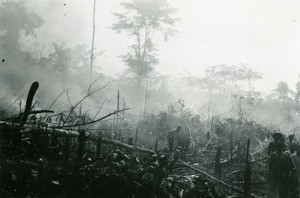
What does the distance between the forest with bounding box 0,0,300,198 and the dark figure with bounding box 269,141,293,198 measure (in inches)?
1.4

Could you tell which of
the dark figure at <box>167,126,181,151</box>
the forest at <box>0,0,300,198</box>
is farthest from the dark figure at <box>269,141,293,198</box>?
the dark figure at <box>167,126,181,151</box>

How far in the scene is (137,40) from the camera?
28.6m

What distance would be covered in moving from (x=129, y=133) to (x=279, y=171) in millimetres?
8970

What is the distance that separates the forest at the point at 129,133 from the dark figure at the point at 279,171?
4cm

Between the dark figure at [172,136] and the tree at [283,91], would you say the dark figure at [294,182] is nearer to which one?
the dark figure at [172,136]

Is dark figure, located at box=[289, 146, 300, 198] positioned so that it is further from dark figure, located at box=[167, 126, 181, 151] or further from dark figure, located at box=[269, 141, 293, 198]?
dark figure, located at box=[167, 126, 181, 151]

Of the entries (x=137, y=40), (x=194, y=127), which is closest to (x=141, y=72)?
(x=137, y=40)

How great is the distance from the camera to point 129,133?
52.2 ft

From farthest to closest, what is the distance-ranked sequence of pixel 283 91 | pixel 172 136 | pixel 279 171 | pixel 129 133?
pixel 283 91, pixel 129 133, pixel 172 136, pixel 279 171

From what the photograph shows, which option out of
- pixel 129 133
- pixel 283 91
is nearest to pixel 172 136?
pixel 129 133

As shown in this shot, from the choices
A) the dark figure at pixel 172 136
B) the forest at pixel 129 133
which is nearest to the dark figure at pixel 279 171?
the forest at pixel 129 133

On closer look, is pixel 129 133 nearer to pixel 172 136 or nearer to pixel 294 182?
pixel 172 136

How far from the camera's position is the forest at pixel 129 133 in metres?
4.96

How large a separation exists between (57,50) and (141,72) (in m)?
7.98
